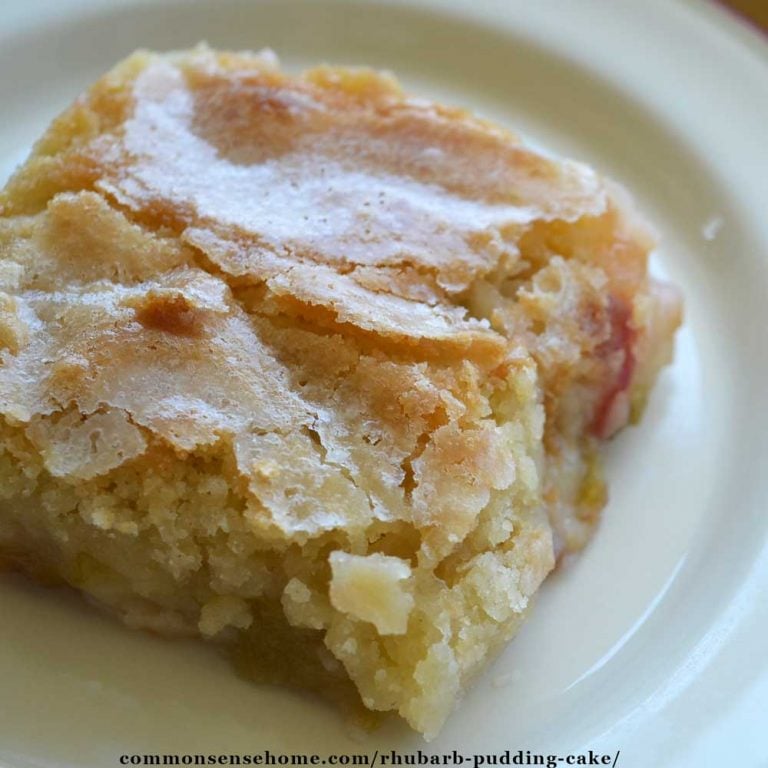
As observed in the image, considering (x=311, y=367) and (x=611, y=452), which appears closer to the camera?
(x=311, y=367)

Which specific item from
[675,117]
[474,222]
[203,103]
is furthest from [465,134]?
[675,117]

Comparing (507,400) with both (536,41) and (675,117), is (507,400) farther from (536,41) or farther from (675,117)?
(536,41)

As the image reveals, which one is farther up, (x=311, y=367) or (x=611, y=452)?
(x=611, y=452)
